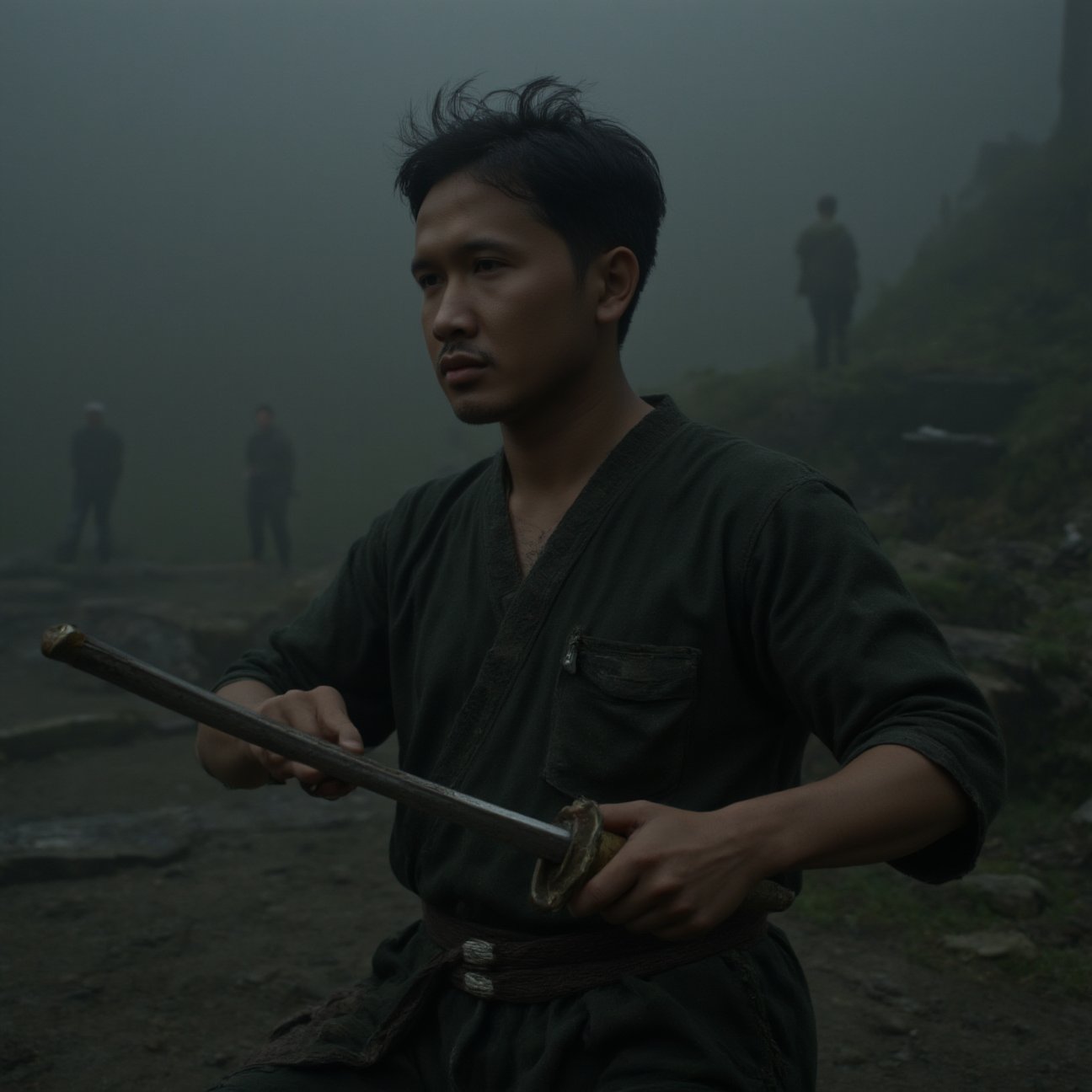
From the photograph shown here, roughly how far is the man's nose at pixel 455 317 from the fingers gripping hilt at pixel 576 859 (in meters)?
0.87

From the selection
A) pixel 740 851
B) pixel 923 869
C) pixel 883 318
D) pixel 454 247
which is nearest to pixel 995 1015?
pixel 923 869

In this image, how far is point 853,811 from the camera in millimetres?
1431

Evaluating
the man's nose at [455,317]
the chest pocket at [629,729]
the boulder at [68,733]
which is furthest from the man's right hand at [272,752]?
the boulder at [68,733]

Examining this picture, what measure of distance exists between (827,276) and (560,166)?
12.3 m

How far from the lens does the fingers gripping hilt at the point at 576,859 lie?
1.32 m

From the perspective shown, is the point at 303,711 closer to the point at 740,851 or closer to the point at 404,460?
the point at 740,851

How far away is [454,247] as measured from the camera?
6.29ft

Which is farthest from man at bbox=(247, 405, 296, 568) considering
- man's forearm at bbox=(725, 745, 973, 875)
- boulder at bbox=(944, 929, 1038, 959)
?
man's forearm at bbox=(725, 745, 973, 875)

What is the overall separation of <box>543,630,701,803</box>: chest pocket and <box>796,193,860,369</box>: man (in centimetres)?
1248

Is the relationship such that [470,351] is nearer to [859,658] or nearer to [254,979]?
[859,658]

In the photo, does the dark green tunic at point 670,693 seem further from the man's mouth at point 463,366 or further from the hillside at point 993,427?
the hillside at point 993,427

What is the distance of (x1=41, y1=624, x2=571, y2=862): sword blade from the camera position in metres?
1.27

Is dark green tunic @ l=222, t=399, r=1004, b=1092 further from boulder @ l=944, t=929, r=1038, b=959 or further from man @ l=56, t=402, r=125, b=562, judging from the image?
man @ l=56, t=402, r=125, b=562

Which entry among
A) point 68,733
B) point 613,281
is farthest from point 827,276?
point 613,281
